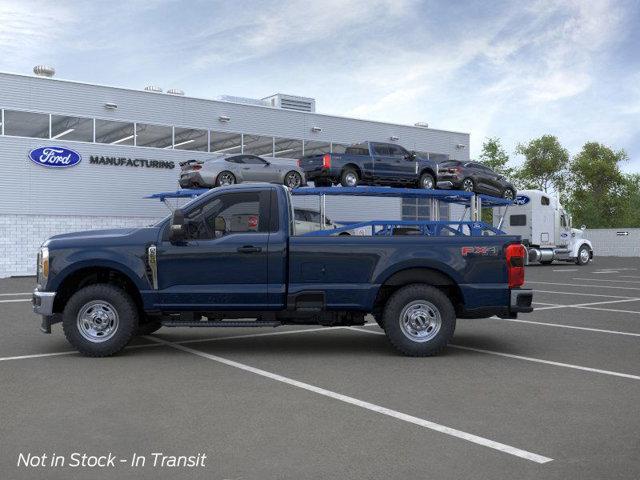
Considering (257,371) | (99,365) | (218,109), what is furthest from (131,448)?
(218,109)

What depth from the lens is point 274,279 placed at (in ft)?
27.5

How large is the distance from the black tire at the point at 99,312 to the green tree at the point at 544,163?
75.0 metres

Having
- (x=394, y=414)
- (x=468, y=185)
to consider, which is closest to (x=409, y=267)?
(x=394, y=414)

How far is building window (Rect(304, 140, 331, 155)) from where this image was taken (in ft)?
116

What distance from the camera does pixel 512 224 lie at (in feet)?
110

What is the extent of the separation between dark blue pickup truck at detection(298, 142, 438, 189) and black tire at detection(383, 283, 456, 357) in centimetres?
1282

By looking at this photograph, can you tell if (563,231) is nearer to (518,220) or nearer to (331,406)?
(518,220)

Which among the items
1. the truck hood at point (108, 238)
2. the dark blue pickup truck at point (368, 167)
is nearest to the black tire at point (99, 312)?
the truck hood at point (108, 238)

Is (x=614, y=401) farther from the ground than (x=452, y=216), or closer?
closer

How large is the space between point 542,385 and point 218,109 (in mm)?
27944

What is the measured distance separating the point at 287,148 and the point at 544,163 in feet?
166

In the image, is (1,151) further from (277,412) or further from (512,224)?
(277,412)

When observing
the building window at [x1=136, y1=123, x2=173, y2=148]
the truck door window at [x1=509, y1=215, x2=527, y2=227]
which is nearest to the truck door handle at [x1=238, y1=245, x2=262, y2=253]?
the building window at [x1=136, y1=123, x2=173, y2=148]

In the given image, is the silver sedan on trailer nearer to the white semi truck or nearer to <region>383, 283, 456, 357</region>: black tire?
the white semi truck
